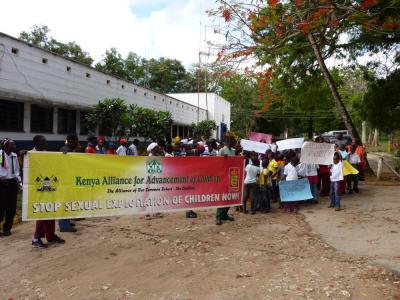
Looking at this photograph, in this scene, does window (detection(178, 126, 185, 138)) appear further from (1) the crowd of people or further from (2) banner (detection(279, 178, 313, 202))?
(2) banner (detection(279, 178, 313, 202))

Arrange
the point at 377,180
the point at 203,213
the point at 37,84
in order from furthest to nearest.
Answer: the point at 377,180, the point at 37,84, the point at 203,213

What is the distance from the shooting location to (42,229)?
6871 mm

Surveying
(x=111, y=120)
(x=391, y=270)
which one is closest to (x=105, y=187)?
(x=391, y=270)

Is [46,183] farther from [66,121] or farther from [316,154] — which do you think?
[66,121]

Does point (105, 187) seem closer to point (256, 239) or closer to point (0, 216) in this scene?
point (0, 216)

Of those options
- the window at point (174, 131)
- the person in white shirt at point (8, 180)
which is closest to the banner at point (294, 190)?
the person in white shirt at point (8, 180)

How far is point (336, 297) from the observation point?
16.6 ft

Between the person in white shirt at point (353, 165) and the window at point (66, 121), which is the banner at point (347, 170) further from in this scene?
the window at point (66, 121)

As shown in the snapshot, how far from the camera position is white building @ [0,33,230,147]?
12711 millimetres

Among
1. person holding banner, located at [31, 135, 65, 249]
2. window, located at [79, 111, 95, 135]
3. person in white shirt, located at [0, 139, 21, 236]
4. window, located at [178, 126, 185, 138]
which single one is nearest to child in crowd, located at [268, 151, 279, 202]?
person holding banner, located at [31, 135, 65, 249]

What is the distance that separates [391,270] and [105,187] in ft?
14.4

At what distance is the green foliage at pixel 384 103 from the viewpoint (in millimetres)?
16219

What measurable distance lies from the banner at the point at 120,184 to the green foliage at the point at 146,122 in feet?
33.7

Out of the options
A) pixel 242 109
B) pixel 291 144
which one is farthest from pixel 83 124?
pixel 242 109
